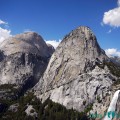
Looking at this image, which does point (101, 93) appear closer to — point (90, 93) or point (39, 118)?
point (90, 93)

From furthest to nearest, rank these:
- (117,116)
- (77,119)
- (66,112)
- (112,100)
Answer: (66,112) → (77,119) → (112,100) → (117,116)

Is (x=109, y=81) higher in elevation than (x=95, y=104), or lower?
higher

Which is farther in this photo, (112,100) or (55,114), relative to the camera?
(55,114)

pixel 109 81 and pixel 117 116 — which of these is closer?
pixel 117 116

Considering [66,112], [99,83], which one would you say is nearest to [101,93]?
[99,83]

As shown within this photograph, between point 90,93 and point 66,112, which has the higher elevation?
point 90,93

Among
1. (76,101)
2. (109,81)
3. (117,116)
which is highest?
(109,81)

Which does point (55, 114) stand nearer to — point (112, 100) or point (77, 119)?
point (77, 119)

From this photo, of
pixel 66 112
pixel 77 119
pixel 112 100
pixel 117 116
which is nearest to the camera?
pixel 117 116

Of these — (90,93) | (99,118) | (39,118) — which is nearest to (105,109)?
(99,118)
